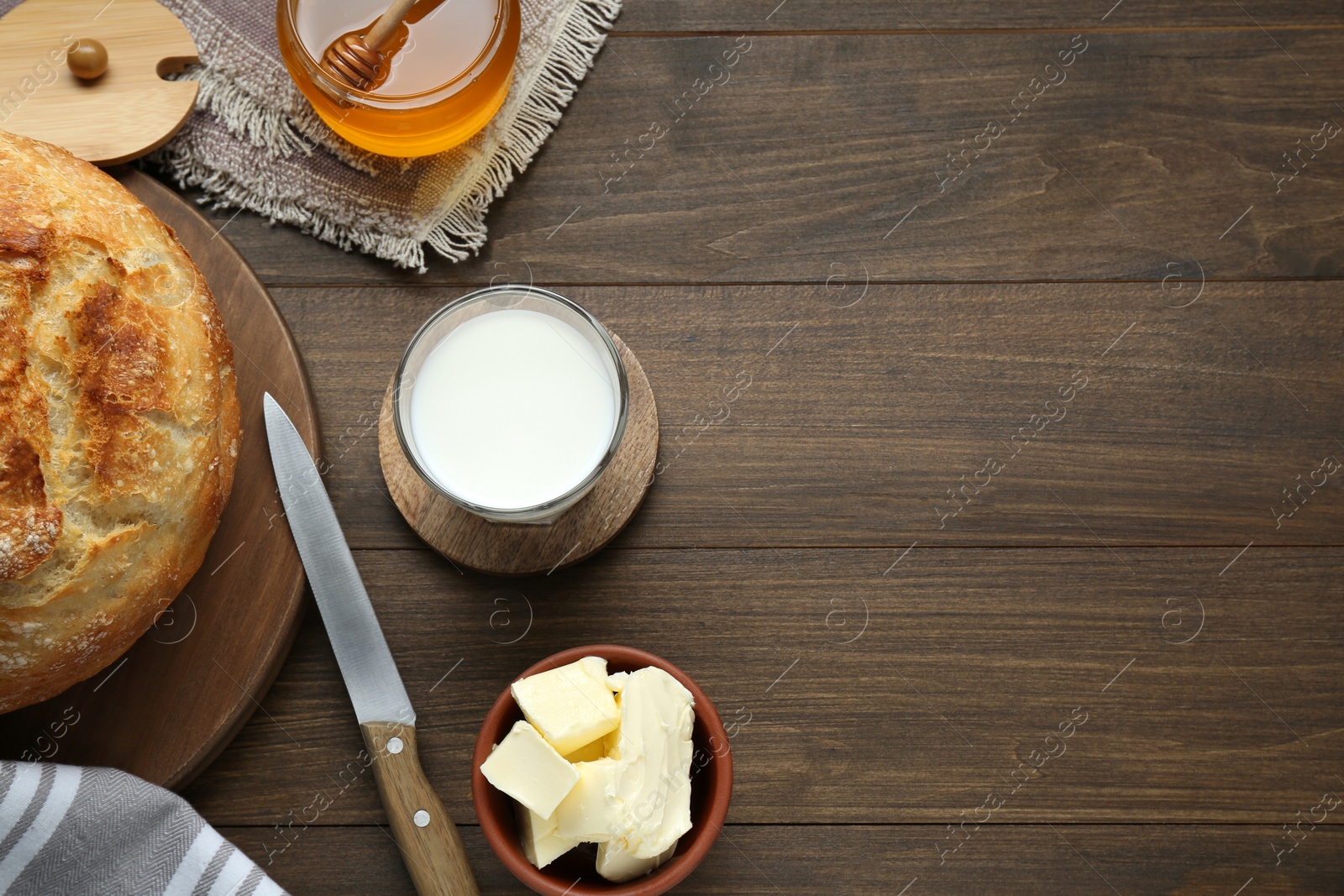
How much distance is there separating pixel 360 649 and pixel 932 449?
77cm

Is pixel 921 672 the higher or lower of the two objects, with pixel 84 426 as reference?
lower

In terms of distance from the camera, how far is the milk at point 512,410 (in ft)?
3.41

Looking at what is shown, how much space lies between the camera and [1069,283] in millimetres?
1265

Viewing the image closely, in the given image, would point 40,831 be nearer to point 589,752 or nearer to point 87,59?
point 589,752

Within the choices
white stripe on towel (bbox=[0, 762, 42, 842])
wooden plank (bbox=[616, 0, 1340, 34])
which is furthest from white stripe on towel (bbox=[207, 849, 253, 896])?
wooden plank (bbox=[616, 0, 1340, 34])

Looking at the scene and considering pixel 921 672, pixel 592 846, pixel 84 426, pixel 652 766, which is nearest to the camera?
pixel 84 426

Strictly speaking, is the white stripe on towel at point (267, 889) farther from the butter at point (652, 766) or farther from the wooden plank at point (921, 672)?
the butter at point (652, 766)

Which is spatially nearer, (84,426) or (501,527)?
(84,426)

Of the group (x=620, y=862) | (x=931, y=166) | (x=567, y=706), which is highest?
(x=931, y=166)

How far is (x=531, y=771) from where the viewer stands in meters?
0.96

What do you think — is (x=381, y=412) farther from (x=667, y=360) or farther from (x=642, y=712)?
(x=642, y=712)

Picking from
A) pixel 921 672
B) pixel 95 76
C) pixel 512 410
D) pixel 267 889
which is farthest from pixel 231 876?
pixel 95 76

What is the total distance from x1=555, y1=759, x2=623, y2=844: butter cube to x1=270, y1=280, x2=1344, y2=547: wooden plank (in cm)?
33

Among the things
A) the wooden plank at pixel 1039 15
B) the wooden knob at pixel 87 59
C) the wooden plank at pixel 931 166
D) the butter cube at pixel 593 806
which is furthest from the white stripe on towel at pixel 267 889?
the wooden plank at pixel 1039 15
